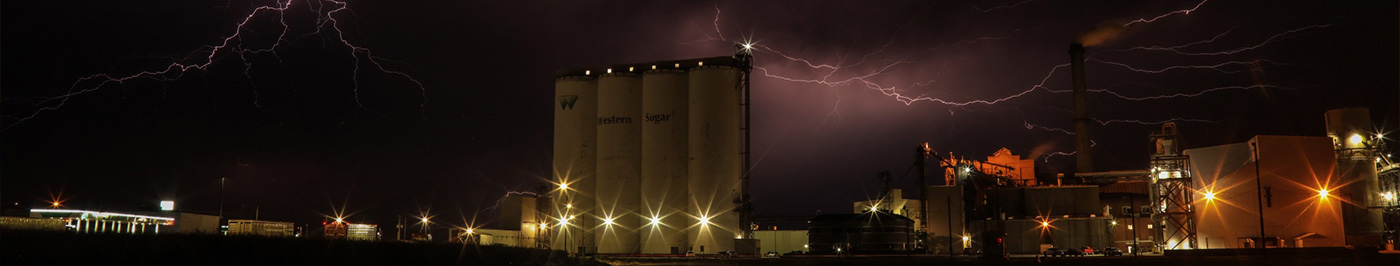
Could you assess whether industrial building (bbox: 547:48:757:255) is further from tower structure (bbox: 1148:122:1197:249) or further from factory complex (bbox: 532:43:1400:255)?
tower structure (bbox: 1148:122:1197:249)

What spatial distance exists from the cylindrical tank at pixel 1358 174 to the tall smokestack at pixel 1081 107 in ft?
88.7

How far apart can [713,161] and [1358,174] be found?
37.5 meters

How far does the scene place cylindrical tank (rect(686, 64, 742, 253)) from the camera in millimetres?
63219

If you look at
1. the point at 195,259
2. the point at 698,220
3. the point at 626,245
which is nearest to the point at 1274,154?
the point at 698,220

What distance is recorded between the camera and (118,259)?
63.4 feet

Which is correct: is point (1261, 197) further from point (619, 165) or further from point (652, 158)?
point (619, 165)

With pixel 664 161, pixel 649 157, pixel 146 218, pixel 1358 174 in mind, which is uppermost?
pixel 649 157

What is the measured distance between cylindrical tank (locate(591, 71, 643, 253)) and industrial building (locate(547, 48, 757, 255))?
0.23 feet

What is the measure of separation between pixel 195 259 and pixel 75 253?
2.46 meters

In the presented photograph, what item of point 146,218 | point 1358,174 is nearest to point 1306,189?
point 1358,174

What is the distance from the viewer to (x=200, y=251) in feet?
69.2

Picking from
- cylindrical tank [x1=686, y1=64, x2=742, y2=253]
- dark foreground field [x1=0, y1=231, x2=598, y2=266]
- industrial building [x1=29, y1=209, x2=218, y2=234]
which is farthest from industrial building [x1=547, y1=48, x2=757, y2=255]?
dark foreground field [x1=0, y1=231, x2=598, y2=266]

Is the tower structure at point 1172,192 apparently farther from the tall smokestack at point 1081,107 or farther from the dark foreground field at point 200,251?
the dark foreground field at point 200,251

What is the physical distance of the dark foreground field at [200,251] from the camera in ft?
60.0
